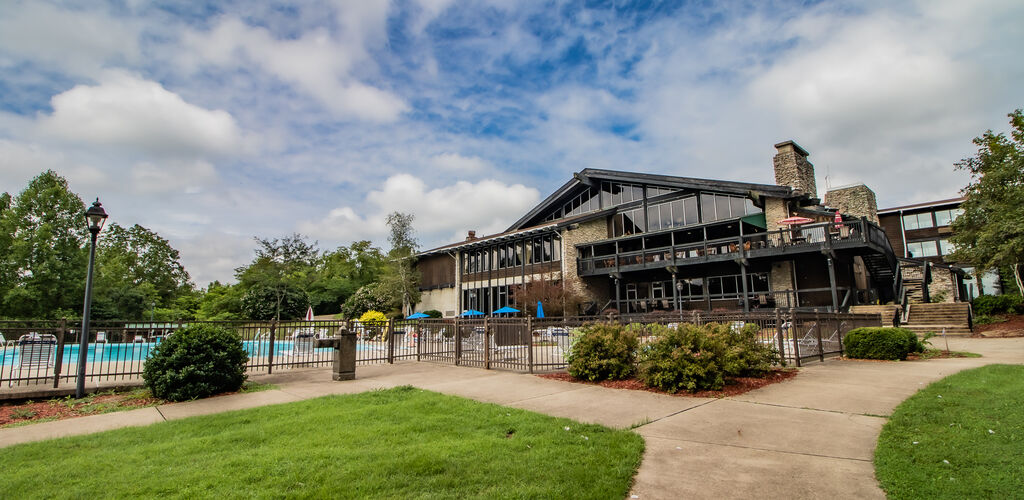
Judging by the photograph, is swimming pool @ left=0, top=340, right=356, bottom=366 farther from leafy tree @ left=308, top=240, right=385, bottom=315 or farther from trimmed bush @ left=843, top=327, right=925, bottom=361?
leafy tree @ left=308, top=240, right=385, bottom=315

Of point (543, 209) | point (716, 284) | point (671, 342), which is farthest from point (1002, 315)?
point (671, 342)

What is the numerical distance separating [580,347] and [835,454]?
17.7 ft

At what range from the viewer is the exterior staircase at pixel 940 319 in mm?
21203

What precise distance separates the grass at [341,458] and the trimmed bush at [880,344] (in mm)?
11078

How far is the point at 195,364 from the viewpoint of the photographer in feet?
27.5

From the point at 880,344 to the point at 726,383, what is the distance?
706 cm

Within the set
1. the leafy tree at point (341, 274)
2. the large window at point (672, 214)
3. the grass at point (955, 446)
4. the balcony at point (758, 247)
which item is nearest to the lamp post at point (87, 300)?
the grass at point (955, 446)

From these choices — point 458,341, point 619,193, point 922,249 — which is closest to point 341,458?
point 458,341

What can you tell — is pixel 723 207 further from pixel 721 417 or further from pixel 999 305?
Answer: pixel 721 417

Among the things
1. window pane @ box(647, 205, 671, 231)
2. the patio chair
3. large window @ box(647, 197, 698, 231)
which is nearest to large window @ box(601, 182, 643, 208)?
window pane @ box(647, 205, 671, 231)

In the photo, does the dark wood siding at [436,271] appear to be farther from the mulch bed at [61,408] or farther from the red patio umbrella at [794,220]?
the mulch bed at [61,408]

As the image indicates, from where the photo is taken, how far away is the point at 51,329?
854 centimetres

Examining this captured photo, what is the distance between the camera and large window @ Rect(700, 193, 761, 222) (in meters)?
25.4

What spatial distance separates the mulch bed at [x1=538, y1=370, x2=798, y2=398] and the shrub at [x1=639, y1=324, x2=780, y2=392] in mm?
117
